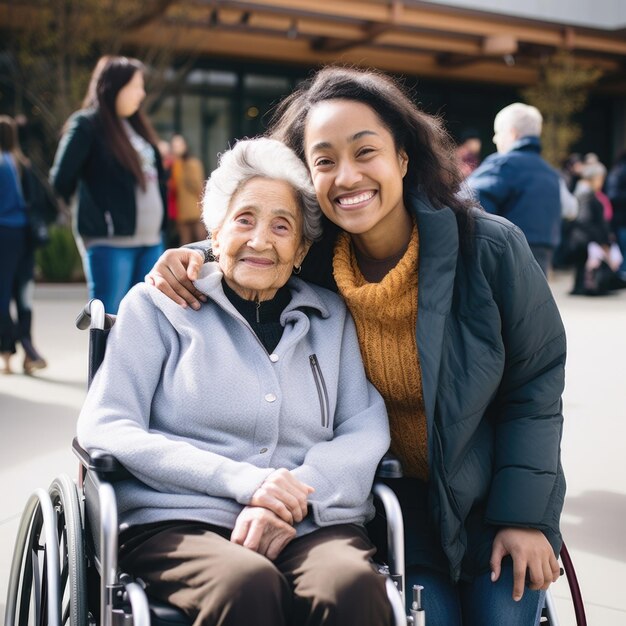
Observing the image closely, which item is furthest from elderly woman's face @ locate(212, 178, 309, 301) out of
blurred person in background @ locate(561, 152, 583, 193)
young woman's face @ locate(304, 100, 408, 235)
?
blurred person in background @ locate(561, 152, 583, 193)

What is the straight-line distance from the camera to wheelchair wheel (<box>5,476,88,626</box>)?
205 centimetres

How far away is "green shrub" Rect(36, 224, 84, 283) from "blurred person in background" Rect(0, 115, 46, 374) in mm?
5059

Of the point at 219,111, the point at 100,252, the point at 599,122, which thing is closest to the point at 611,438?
the point at 100,252

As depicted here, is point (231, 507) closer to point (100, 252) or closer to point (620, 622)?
point (620, 622)

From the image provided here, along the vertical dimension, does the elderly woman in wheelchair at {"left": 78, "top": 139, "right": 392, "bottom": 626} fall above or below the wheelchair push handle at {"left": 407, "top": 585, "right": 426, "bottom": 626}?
above

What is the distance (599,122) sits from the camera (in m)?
23.5

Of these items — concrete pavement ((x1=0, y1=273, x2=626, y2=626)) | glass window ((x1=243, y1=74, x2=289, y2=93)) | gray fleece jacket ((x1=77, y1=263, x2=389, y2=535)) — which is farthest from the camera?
glass window ((x1=243, y1=74, x2=289, y2=93))

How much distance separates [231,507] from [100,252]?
142 inches

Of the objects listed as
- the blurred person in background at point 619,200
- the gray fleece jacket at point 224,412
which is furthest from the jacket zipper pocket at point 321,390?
the blurred person in background at point 619,200

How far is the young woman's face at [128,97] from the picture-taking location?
18.0 ft

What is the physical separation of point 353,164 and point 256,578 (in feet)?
3.46

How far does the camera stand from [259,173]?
2.46 meters

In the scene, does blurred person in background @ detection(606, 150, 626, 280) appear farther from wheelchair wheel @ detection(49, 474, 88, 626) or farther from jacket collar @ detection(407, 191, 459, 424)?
wheelchair wheel @ detection(49, 474, 88, 626)

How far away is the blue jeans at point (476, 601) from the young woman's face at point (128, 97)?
3934 mm
